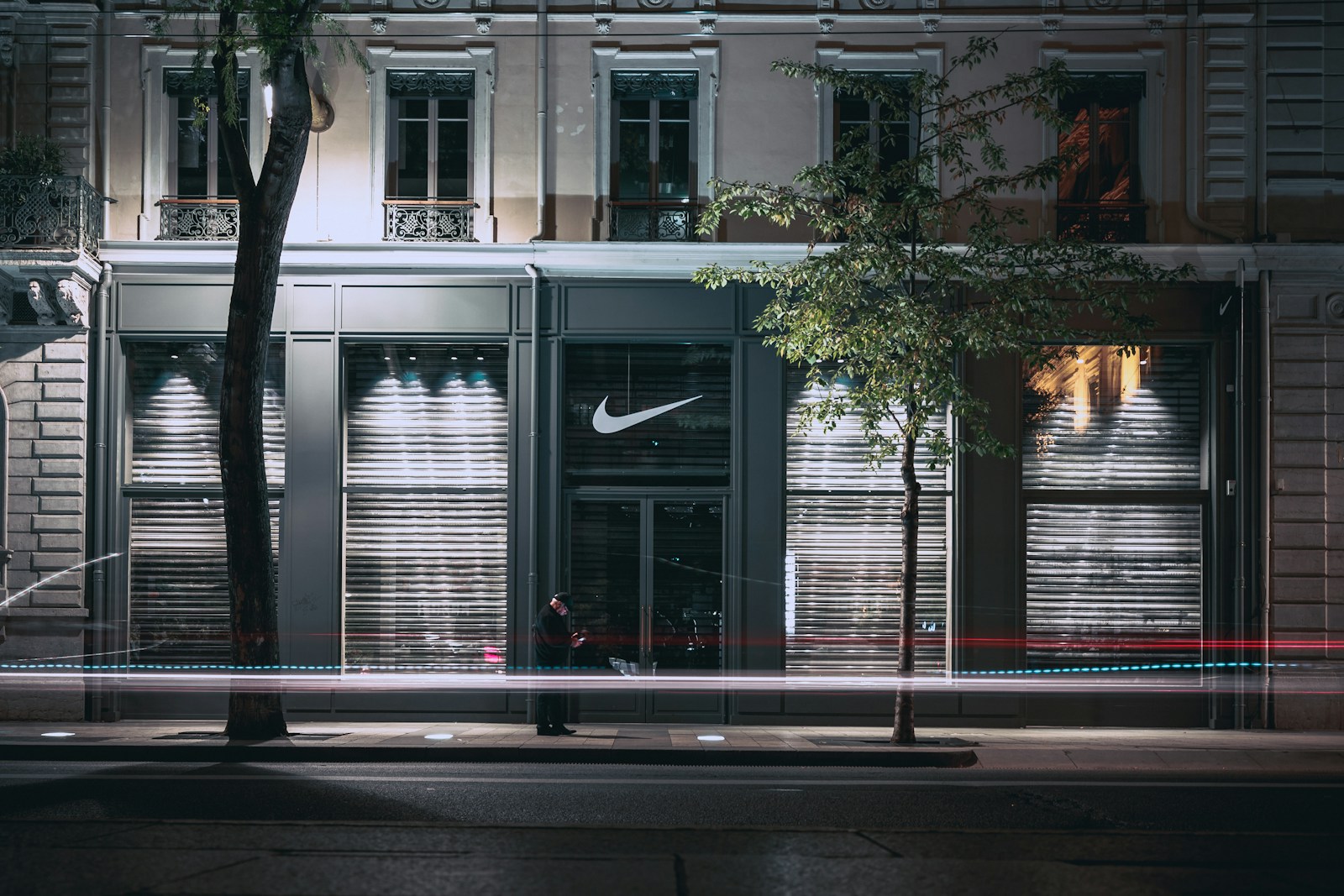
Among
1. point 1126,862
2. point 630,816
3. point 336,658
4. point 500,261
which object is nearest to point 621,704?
point 336,658

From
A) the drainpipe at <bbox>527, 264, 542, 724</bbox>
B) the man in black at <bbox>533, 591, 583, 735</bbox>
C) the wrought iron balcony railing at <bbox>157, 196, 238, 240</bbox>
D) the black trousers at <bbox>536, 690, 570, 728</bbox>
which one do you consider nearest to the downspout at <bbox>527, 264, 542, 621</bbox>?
the drainpipe at <bbox>527, 264, 542, 724</bbox>

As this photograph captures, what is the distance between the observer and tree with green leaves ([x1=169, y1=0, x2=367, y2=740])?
13031 millimetres

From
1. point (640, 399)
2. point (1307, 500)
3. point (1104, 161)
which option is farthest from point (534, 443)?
point (1307, 500)

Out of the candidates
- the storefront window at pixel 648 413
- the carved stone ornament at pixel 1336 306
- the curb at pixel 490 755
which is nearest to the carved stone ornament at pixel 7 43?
the storefront window at pixel 648 413

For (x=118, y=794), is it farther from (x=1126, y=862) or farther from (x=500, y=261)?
(x=500, y=261)

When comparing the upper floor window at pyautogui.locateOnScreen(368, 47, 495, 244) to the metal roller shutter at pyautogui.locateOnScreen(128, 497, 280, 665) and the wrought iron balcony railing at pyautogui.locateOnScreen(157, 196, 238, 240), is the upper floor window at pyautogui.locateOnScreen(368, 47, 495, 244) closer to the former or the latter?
the wrought iron balcony railing at pyautogui.locateOnScreen(157, 196, 238, 240)

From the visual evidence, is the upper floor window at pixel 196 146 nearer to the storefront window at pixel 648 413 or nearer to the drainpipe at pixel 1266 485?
the storefront window at pixel 648 413

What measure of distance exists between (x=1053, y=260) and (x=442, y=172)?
817 centimetres

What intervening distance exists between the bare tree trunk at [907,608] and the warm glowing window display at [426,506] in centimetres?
538

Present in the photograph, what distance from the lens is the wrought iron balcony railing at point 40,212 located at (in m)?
15.3

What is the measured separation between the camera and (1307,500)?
621 inches

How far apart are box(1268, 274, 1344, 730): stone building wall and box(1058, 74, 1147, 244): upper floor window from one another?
7.23ft

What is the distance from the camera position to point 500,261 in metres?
15.8

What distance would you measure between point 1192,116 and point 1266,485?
508 centimetres
